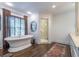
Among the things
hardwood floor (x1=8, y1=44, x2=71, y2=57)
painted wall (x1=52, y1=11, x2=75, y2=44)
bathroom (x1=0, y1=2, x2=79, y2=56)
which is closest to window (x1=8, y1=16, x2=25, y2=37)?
bathroom (x1=0, y1=2, x2=79, y2=56)

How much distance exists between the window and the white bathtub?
0.06m

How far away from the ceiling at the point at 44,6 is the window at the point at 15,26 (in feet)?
0.59

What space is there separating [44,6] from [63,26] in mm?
440

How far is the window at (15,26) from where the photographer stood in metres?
1.39

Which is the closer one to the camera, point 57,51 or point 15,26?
point 15,26

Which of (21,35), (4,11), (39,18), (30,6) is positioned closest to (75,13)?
(39,18)

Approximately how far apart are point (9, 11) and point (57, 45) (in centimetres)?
93

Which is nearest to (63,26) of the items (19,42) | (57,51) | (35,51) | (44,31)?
(44,31)

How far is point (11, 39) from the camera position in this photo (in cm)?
138

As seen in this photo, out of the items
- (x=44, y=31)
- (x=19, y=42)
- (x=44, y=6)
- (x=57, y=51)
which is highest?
(x=44, y=6)

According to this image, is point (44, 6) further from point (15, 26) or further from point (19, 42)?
point (19, 42)

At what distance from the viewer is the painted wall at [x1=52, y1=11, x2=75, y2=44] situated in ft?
4.63

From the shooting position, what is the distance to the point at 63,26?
147 centimetres

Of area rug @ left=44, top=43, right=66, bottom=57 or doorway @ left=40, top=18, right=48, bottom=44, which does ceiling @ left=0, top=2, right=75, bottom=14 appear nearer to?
doorway @ left=40, top=18, right=48, bottom=44
